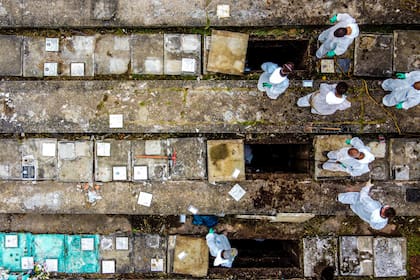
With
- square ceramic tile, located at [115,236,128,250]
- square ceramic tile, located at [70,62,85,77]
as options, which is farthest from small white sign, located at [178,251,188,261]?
square ceramic tile, located at [70,62,85,77]

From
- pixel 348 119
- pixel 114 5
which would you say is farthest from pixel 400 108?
pixel 114 5

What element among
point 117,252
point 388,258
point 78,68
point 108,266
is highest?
point 78,68

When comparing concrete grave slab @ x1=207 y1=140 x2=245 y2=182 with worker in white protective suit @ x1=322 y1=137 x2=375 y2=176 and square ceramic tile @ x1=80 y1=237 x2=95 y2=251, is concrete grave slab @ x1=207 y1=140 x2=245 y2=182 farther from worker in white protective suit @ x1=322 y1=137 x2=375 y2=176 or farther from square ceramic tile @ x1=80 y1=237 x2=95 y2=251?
square ceramic tile @ x1=80 y1=237 x2=95 y2=251

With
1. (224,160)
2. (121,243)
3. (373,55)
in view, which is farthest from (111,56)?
(373,55)

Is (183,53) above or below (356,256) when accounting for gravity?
above

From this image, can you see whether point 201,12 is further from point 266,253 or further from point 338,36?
point 266,253

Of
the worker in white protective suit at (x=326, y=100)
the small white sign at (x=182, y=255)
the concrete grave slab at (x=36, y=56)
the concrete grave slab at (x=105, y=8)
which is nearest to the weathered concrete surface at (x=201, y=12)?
the concrete grave slab at (x=105, y=8)
